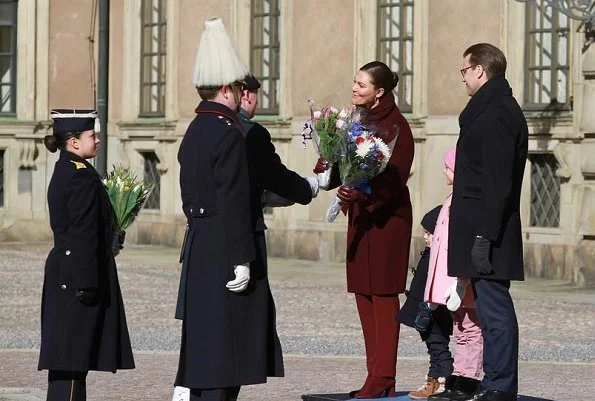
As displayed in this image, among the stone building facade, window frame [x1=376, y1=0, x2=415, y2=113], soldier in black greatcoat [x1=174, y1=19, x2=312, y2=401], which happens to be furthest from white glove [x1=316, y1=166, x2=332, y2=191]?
window frame [x1=376, y1=0, x2=415, y2=113]

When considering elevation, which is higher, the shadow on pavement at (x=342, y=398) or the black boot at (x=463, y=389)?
the black boot at (x=463, y=389)

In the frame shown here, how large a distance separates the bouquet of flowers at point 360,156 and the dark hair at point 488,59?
2.18 feet

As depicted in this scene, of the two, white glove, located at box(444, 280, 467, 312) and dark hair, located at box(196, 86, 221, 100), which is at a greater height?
dark hair, located at box(196, 86, 221, 100)

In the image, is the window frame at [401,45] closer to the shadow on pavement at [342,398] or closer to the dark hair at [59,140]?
the shadow on pavement at [342,398]

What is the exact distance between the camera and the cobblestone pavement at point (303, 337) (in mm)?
11977

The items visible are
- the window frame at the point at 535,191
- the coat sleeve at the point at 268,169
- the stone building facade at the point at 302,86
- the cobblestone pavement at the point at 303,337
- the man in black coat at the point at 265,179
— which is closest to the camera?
the man in black coat at the point at 265,179

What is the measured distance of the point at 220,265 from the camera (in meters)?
8.93

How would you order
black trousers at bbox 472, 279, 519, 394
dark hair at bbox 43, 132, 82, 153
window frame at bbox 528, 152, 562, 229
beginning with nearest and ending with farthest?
black trousers at bbox 472, 279, 519, 394 → dark hair at bbox 43, 132, 82, 153 → window frame at bbox 528, 152, 562, 229

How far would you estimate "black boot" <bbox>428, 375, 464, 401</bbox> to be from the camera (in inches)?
408

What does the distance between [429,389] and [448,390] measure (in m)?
0.16

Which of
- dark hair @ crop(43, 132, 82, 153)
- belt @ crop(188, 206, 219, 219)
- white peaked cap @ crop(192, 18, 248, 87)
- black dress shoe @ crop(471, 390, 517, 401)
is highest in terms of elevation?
white peaked cap @ crop(192, 18, 248, 87)

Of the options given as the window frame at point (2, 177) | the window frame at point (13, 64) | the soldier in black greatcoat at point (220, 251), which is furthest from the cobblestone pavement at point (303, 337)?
the window frame at point (13, 64)

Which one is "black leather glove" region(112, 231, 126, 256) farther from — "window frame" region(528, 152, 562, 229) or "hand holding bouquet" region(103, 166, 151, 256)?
"window frame" region(528, 152, 562, 229)

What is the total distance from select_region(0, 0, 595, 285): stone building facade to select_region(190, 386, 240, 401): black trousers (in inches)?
460
